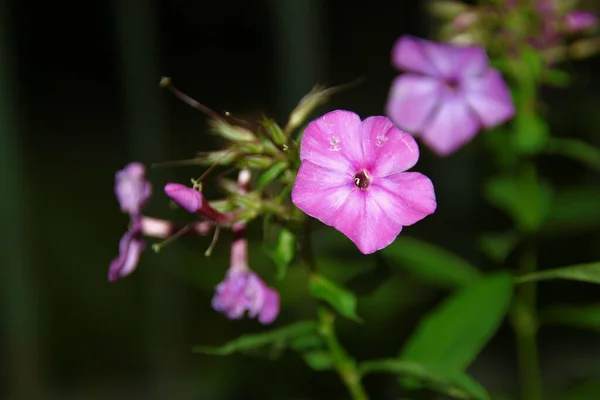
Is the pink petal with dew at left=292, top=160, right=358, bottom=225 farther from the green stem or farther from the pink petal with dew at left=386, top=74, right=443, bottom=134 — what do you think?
the pink petal with dew at left=386, top=74, right=443, bottom=134

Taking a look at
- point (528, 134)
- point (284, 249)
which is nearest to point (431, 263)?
point (528, 134)

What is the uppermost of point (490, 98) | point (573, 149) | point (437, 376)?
point (490, 98)

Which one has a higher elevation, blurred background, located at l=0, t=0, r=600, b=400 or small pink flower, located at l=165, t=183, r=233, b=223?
small pink flower, located at l=165, t=183, r=233, b=223

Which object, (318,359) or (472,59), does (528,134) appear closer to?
(472,59)

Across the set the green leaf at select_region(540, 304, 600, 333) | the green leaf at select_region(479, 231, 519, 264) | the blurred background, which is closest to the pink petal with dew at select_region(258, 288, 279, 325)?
the green leaf at select_region(479, 231, 519, 264)

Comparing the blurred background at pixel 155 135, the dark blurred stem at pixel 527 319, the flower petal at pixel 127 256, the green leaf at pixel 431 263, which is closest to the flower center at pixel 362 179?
the flower petal at pixel 127 256

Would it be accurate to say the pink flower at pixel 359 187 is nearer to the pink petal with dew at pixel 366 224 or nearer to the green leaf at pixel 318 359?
the pink petal with dew at pixel 366 224
